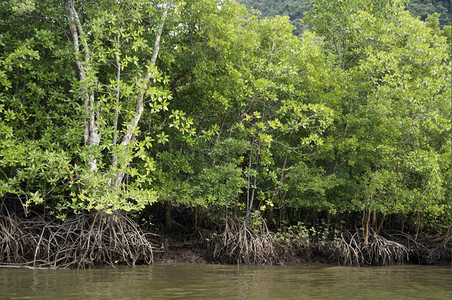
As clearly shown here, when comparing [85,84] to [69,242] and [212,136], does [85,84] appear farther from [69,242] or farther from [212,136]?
[212,136]

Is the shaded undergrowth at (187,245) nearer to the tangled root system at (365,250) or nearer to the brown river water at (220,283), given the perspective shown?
the tangled root system at (365,250)

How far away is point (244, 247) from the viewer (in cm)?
988

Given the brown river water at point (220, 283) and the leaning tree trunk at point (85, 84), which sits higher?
the leaning tree trunk at point (85, 84)

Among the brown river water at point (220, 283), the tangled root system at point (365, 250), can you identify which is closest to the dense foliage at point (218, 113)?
the tangled root system at point (365, 250)

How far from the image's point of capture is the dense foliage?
8.55 metres

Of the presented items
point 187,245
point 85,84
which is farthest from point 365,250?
point 85,84

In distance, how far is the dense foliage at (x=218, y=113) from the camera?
855 centimetres

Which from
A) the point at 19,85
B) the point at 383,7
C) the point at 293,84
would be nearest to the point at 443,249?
the point at 293,84

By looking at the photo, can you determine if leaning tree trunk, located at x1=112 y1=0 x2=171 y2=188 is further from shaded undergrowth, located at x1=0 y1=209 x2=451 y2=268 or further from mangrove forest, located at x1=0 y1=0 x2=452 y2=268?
shaded undergrowth, located at x1=0 y1=209 x2=451 y2=268

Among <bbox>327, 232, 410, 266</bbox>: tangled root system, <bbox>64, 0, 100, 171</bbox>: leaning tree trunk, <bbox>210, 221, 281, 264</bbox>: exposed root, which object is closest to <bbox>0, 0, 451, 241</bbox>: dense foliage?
<bbox>64, 0, 100, 171</bbox>: leaning tree trunk

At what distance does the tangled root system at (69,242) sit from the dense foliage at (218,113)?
38cm

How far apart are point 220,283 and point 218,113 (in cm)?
427

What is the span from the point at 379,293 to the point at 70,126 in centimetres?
564

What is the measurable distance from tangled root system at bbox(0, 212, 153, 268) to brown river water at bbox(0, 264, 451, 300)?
1.17 feet
